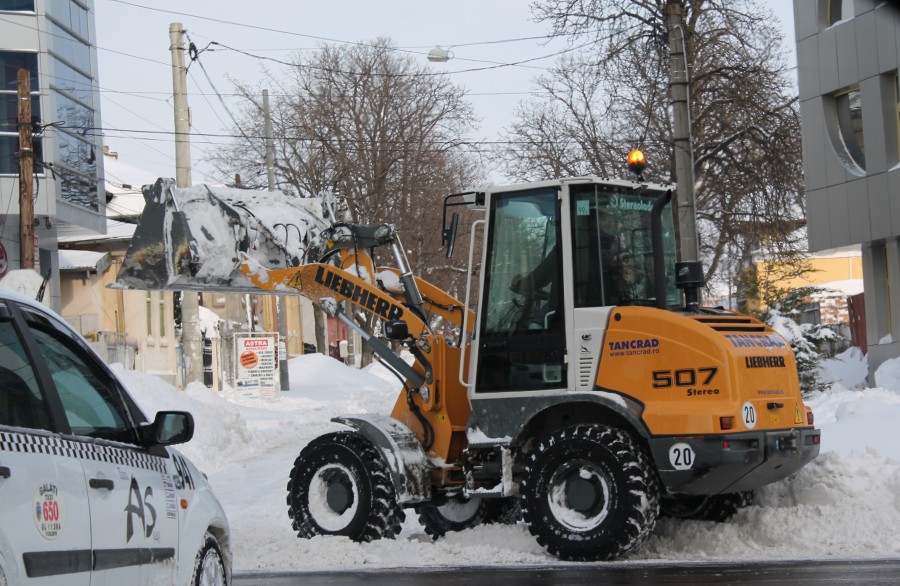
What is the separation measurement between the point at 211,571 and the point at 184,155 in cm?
2272

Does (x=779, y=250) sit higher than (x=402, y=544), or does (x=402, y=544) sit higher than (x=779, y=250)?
(x=779, y=250)

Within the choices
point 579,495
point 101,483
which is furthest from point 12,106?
point 101,483

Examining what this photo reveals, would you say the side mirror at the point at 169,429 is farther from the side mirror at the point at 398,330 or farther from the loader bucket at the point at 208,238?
the loader bucket at the point at 208,238

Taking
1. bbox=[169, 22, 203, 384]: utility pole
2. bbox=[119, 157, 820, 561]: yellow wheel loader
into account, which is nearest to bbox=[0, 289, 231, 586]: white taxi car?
bbox=[119, 157, 820, 561]: yellow wheel loader

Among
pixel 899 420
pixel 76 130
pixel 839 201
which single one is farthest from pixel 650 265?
pixel 76 130

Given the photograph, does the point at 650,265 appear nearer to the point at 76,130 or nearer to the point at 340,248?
the point at 340,248

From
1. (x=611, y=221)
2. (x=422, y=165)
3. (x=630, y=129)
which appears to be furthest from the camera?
(x=422, y=165)

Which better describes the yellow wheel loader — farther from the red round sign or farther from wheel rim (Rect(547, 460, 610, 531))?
the red round sign

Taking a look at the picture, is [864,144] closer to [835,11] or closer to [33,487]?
[835,11]

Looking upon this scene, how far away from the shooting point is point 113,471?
510 centimetres

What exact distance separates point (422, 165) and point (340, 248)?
138 feet

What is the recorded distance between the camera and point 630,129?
32.4 m

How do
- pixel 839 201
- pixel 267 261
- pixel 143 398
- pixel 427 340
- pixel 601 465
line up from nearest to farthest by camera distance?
pixel 601 465 < pixel 427 340 < pixel 267 261 < pixel 143 398 < pixel 839 201

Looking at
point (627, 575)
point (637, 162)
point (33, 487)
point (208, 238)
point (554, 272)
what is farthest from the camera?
point (208, 238)
